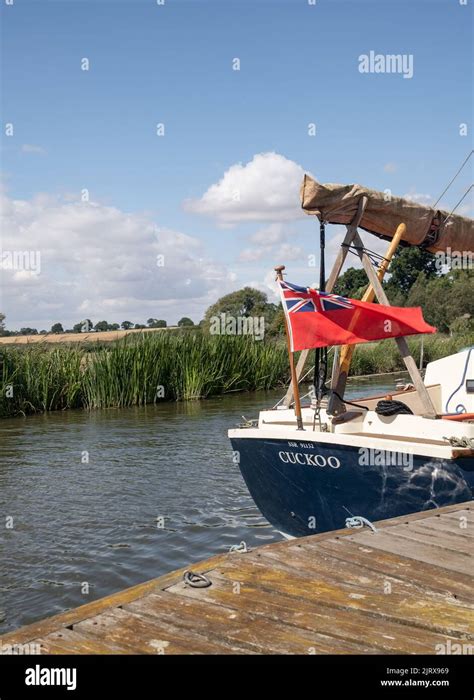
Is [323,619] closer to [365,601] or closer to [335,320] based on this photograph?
[365,601]

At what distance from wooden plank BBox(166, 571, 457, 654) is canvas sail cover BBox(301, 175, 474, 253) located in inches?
191

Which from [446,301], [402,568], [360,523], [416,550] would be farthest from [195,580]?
[446,301]

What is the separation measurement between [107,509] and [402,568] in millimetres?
7022

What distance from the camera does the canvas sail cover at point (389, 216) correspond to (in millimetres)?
8258

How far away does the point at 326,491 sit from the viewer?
7.89m

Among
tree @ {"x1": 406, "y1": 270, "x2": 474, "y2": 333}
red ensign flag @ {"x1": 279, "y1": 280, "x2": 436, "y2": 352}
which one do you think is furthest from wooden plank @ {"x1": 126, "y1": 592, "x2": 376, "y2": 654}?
tree @ {"x1": 406, "y1": 270, "x2": 474, "y2": 333}

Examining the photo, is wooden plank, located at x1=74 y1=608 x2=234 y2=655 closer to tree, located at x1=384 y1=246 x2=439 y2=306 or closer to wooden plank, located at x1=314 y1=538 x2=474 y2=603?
wooden plank, located at x1=314 y1=538 x2=474 y2=603

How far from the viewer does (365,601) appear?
4262 millimetres

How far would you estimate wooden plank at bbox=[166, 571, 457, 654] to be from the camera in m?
3.73

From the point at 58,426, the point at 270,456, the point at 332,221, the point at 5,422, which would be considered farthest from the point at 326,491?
the point at 5,422

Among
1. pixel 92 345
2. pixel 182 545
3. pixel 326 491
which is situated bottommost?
pixel 182 545

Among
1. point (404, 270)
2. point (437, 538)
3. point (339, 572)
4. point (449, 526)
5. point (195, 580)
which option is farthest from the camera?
point (404, 270)
